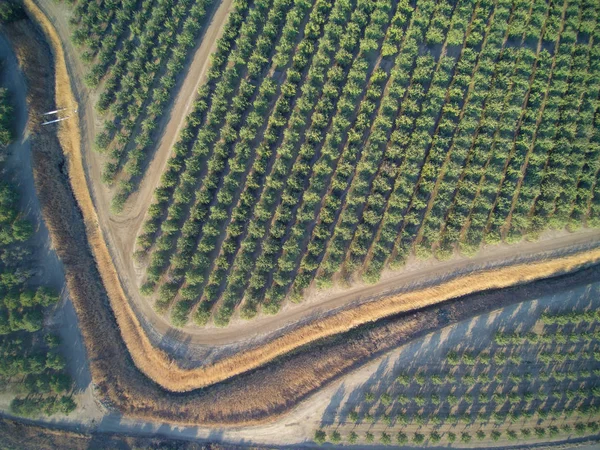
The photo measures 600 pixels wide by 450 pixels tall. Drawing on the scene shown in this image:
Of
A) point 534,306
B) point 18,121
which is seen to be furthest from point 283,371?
point 18,121

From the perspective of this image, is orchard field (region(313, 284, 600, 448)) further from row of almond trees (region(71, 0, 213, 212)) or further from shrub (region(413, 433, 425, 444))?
row of almond trees (region(71, 0, 213, 212))

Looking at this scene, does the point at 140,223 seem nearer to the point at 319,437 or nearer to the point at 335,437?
the point at 319,437

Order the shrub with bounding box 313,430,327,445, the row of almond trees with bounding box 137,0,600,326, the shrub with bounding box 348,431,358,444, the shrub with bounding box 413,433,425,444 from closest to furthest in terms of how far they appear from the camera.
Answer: the shrub with bounding box 313,430,327,445 → the shrub with bounding box 348,431,358,444 → the shrub with bounding box 413,433,425,444 → the row of almond trees with bounding box 137,0,600,326

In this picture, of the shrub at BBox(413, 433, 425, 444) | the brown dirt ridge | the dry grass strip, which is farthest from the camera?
the dry grass strip

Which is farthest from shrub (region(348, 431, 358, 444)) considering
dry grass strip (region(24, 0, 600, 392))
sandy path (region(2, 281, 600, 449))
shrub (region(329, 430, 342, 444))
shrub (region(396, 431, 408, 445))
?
dry grass strip (region(24, 0, 600, 392))

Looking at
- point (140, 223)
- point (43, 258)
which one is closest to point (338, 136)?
point (140, 223)

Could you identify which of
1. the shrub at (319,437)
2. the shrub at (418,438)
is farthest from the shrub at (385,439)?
the shrub at (319,437)

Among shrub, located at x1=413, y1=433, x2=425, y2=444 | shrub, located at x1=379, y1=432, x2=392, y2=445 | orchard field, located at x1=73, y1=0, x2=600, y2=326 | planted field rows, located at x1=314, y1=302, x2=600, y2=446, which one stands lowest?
shrub, located at x1=379, y1=432, x2=392, y2=445

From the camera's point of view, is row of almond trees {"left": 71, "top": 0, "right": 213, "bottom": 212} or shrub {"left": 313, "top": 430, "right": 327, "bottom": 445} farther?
row of almond trees {"left": 71, "top": 0, "right": 213, "bottom": 212}

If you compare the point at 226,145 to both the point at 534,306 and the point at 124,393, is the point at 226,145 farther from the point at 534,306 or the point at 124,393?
the point at 534,306
